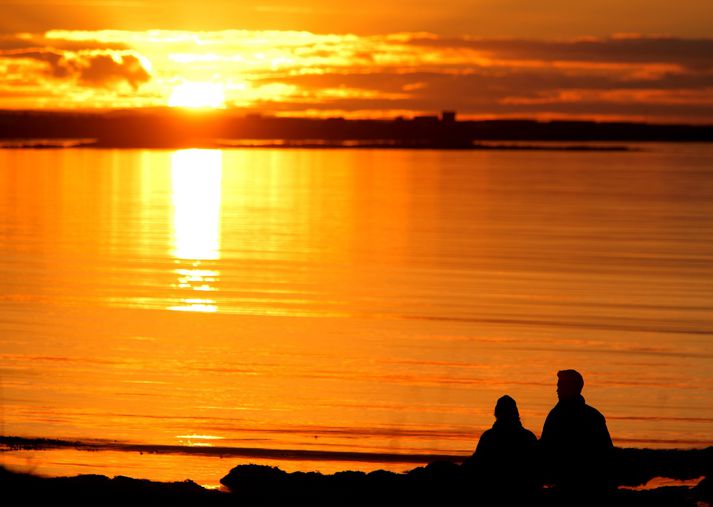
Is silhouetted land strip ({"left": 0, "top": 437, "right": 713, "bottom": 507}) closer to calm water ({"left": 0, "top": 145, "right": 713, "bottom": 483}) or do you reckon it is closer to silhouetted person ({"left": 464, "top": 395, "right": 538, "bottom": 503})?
silhouetted person ({"left": 464, "top": 395, "right": 538, "bottom": 503})

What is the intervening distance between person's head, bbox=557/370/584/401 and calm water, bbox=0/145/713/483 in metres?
5.44

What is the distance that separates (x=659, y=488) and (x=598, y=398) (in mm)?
5870

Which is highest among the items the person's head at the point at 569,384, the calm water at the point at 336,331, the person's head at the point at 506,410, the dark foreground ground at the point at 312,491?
the calm water at the point at 336,331

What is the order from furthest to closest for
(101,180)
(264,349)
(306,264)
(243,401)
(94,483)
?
(101,180) → (306,264) → (264,349) → (243,401) → (94,483)

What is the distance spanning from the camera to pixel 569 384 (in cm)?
990

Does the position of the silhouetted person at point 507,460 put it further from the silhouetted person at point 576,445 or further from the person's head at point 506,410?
the silhouetted person at point 576,445

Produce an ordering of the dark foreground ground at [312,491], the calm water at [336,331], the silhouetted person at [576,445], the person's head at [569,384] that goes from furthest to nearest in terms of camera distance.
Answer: the calm water at [336,331] → the dark foreground ground at [312,491] → the silhouetted person at [576,445] → the person's head at [569,384]

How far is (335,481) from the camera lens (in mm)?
13000

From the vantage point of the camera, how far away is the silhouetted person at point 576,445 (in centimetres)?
1009

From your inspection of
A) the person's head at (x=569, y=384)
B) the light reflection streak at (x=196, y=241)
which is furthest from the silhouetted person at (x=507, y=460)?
the light reflection streak at (x=196, y=241)

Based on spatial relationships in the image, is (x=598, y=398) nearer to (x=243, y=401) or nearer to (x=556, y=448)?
(x=243, y=401)

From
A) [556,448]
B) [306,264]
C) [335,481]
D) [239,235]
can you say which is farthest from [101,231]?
[556,448]

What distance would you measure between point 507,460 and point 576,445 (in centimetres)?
58

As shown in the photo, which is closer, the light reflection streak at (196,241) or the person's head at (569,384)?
the person's head at (569,384)
